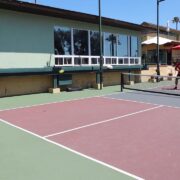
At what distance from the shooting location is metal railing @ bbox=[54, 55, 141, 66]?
17455 mm

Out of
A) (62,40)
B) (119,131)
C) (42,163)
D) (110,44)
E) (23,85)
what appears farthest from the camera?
(110,44)

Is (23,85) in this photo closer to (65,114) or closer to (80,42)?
(80,42)

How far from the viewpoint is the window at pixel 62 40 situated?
56.8ft

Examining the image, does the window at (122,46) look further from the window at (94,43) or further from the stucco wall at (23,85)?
the stucco wall at (23,85)

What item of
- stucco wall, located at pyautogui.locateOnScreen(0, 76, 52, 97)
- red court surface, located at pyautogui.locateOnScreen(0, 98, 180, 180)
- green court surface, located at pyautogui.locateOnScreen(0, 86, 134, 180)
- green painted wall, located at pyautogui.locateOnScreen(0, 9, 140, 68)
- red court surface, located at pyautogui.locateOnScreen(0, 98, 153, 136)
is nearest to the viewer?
green court surface, located at pyautogui.locateOnScreen(0, 86, 134, 180)

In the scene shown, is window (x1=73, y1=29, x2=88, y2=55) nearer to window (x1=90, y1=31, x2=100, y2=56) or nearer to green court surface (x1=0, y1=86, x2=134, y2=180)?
window (x1=90, y1=31, x2=100, y2=56)

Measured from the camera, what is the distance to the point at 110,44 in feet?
68.9

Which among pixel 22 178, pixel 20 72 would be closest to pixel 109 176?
pixel 22 178

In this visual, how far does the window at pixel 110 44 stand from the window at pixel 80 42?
1.88 meters

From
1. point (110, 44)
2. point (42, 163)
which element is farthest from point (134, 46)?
point (42, 163)

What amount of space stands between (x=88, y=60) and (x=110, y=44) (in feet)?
8.85

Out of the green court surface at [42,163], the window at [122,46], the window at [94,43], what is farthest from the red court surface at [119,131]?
the window at [122,46]

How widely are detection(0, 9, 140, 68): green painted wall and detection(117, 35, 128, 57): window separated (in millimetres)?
5357

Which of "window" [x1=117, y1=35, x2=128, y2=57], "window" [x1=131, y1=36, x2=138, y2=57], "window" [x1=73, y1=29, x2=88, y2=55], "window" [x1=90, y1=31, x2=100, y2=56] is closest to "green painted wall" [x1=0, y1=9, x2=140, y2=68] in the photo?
"window" [x1=73, y1=29, x2=88, y2=55]
